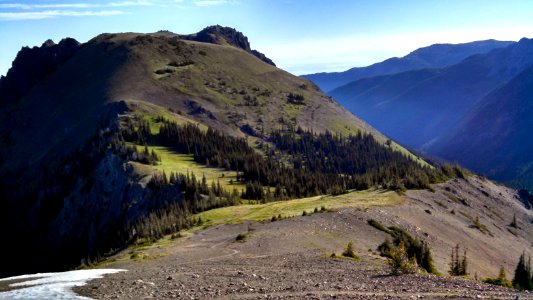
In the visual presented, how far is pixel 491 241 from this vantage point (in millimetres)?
101000

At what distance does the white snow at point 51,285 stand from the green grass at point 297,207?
44700 millimetres

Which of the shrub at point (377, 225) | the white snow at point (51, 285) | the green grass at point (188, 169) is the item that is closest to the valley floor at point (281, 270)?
the shrub at point (377, 225)

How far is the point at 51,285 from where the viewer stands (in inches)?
1633

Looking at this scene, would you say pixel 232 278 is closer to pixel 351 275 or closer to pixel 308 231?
pixel 351 275

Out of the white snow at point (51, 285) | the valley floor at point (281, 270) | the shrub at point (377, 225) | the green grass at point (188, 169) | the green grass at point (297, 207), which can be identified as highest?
the green grass at point (188, 169)

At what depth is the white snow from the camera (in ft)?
122

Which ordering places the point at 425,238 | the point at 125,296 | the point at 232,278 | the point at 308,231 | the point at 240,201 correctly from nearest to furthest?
the point at 125,296, the point at 232,278, the point at 308,231, the point at 425,238, the point at 240,201

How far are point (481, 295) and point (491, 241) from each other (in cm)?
7560

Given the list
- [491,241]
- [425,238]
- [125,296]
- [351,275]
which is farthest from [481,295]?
[491,241]

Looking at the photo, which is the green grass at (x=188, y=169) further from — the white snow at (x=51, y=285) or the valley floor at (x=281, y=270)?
the white snow at (x=51, y=285)

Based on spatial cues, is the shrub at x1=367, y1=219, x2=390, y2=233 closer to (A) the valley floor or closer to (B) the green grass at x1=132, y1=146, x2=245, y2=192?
(A) the valley floor

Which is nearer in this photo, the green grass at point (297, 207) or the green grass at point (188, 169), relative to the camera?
the green grass at point (297, 207)

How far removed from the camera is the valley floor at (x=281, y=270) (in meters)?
35.5

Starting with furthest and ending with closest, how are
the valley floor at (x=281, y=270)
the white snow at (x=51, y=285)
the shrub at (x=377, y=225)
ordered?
1. the shrub at (x=377, y=225)
2. the white snow at (x=51, y=285)
3. the valley floor at (x=281, y=270)
